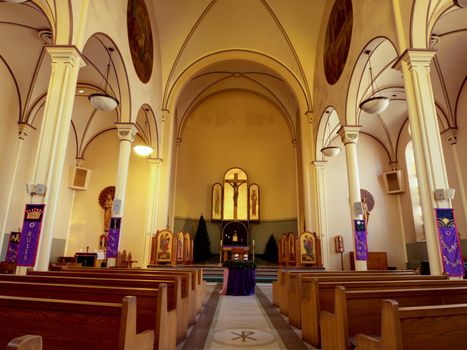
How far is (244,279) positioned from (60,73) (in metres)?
5.87

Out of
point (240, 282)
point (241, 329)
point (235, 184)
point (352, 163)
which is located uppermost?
point (235, 184)

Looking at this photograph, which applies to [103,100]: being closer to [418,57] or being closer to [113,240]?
[113,240]

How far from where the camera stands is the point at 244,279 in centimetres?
719

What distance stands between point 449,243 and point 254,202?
459 inches

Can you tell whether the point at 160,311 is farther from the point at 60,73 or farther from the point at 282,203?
the point at 282,203

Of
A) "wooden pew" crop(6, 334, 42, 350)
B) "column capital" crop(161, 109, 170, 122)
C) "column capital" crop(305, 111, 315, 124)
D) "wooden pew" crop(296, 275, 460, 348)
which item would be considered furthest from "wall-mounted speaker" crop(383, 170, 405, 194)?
"wooden pew" crop(6, 334, 42, 350)

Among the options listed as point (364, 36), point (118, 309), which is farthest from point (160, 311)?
point (364, 36)

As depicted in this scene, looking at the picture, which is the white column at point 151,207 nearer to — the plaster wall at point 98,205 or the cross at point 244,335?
the plaster wall at point 98,205

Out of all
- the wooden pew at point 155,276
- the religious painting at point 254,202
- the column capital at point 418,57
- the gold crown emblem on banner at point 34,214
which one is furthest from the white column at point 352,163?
the religious painting at point 254,202

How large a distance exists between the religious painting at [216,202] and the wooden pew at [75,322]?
14304 mm

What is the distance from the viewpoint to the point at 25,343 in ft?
2.97

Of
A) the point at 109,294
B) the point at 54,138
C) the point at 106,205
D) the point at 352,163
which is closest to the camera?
the point at 109,294

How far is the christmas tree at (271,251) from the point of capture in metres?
15.1

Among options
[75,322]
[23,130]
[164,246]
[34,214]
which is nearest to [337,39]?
[164,246]
